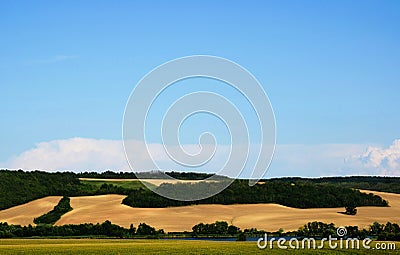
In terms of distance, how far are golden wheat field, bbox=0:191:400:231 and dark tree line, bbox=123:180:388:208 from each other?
121 inches

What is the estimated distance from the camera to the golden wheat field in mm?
118750

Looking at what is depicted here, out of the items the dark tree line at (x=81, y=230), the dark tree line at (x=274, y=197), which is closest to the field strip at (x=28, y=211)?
the dark tree line at (x=81, y=230)

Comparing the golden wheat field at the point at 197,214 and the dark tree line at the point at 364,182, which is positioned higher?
the dark tree line at the point at 364,182

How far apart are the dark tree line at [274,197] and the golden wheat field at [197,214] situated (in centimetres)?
309

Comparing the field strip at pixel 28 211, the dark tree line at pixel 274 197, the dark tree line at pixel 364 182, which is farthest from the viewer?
the dark tree line at pixel 364 182

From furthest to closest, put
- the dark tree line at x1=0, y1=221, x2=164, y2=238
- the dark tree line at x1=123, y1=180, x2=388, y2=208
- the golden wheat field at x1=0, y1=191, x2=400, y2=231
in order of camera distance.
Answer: the dark tree line at x1=123, y1=180, x2=388, y2=208
the golden wheat field at x1=0, y1=191, x2=400, y2=231
the dark tree line at x1=0, y1=221, x2=164, y2=238

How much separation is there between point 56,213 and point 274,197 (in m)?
45.5

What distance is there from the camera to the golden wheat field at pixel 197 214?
390 ft

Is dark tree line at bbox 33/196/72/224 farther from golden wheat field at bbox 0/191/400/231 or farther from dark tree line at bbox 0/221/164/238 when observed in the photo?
dark tree line at bbox 0/221/164/238

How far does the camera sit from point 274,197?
14562 cm

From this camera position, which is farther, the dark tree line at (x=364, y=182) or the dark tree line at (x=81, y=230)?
the dark tree line at (x=364, y=182)

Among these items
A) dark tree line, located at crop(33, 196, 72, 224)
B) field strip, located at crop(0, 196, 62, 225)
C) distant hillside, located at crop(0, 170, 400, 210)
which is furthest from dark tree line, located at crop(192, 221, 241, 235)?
field strip, located at crop(0, 196, 62, 225)

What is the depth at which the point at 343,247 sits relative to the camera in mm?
62562

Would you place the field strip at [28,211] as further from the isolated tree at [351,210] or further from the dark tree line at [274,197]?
the isolated tree at [351,210]
